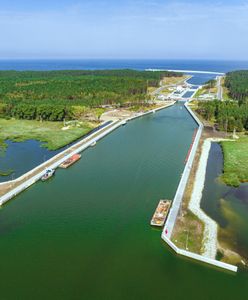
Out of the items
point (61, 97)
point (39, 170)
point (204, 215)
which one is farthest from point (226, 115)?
point (61, 97)

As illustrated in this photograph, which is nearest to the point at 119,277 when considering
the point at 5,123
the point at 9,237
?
the point at 9,237

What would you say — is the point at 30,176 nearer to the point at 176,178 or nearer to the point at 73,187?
the point at 73,187

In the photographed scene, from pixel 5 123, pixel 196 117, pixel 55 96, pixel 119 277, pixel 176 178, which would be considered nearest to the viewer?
pixel 119 277

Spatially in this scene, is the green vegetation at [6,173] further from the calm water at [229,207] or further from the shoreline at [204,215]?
the calm water at [229,207]

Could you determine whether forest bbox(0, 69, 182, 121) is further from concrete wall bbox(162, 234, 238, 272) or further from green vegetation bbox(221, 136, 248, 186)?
concrete wall bbox(162, 234, 238, 272)

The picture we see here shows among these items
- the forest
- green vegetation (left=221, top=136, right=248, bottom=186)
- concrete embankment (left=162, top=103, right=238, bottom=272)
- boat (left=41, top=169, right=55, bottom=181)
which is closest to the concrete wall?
concrete embankment (left=162, top=103, right=238, bottom=272)
